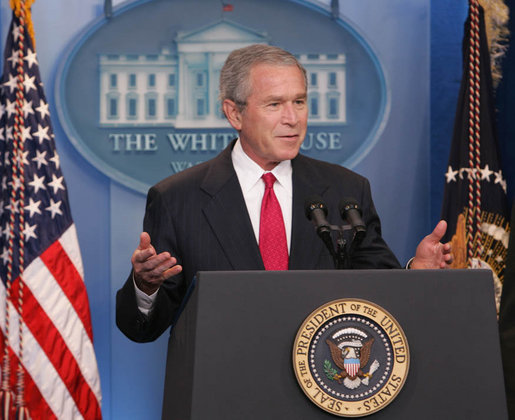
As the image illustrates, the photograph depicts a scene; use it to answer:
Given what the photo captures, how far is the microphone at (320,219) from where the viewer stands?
1531 millimetres

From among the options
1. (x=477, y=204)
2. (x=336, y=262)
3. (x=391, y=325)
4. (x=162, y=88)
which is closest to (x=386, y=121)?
(x=477, y=204)

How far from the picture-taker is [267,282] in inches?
51.9

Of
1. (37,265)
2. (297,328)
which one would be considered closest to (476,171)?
(37,265)

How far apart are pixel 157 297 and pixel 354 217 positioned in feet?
2.18

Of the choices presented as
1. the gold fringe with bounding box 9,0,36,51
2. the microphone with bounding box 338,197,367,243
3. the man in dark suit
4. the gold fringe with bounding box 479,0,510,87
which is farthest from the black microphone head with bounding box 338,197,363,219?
the gold fringe with bounding box 9,0,36,51

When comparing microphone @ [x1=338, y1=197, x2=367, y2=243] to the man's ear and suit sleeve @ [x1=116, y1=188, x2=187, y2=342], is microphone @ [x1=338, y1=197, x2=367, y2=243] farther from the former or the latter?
the man's ear

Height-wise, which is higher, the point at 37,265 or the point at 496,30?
the point at 496,30

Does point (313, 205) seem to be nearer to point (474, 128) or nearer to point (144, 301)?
point (144, 301)

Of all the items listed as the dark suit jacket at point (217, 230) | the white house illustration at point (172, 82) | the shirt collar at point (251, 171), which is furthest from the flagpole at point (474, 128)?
the shirt collar at point (251, 171)

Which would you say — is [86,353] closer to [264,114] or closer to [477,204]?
[264,114]

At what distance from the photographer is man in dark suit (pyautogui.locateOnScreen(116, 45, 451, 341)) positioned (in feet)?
6.96

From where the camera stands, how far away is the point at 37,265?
3.21 metres

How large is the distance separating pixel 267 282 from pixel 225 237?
0.83 m

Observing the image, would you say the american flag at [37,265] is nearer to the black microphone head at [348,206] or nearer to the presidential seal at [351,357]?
the black microphone head at [348,206]
